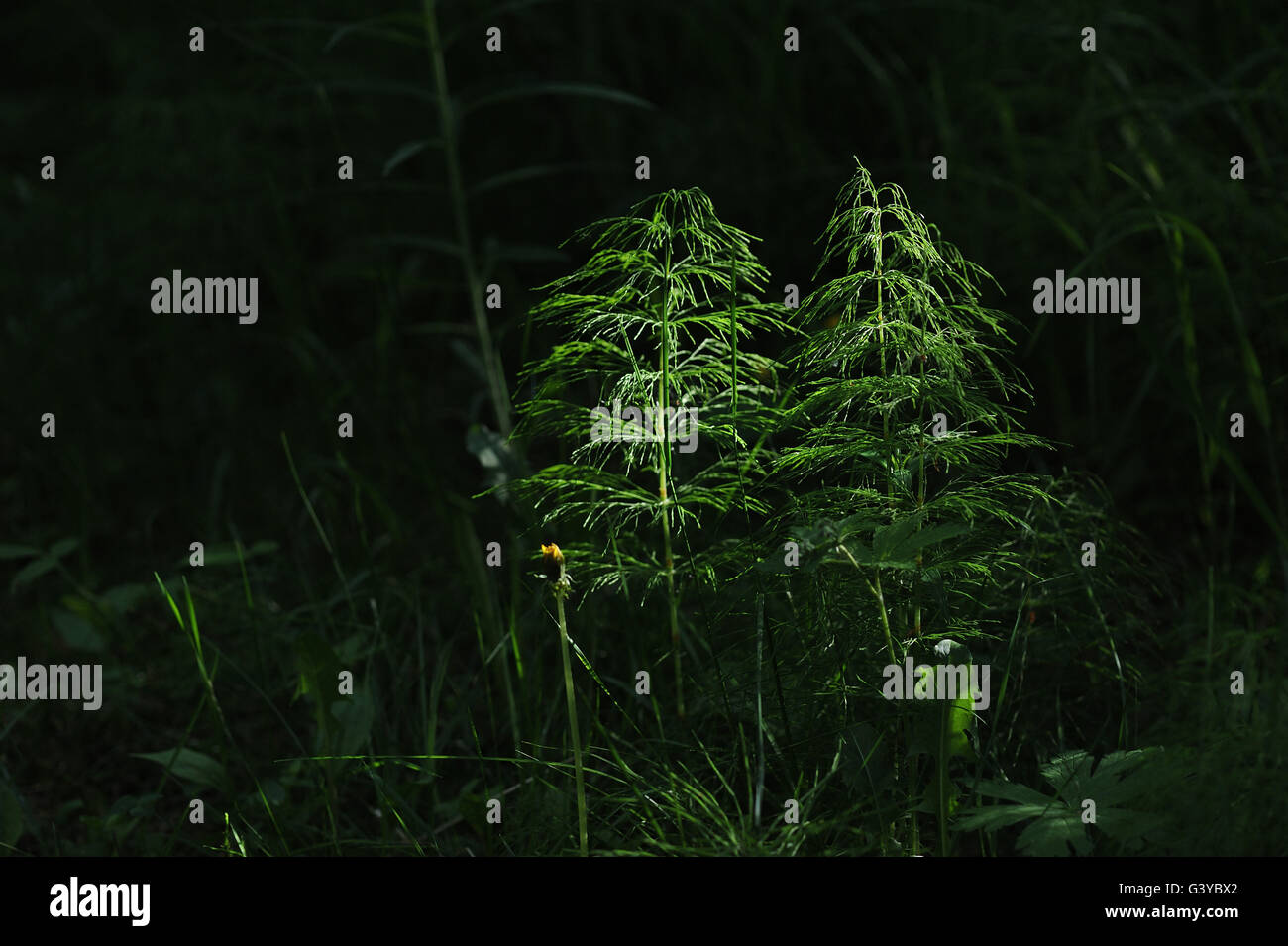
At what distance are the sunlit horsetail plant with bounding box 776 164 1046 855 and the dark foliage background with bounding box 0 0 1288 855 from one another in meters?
0.22

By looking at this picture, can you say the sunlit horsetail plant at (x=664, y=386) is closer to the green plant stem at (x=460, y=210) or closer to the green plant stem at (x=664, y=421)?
the green plant stem at (x=664, y=421)

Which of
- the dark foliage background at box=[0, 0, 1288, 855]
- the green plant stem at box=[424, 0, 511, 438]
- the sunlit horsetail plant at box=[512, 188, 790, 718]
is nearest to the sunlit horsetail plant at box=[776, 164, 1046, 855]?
the sunlit horsetail plant at box=[512, 188, 790, 718]

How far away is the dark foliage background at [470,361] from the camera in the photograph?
6.78ft

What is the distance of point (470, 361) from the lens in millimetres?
2711

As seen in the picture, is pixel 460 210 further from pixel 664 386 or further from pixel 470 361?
pixel 664 386

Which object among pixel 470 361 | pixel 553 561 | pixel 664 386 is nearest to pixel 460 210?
pixel 470 361

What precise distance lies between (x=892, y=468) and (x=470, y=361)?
4.13 feet

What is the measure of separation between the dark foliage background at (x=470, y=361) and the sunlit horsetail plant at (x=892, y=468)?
22cm

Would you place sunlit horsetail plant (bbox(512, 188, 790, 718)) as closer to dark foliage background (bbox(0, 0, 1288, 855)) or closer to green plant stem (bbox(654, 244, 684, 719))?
green plant stem (bbox(654, 244, 684, 719))

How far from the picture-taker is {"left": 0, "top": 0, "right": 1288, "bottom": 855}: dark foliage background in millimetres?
2066

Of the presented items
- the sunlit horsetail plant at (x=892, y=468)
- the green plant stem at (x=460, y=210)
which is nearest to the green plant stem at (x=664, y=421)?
the sunlit horsetail plant at (x=892, y=468)
